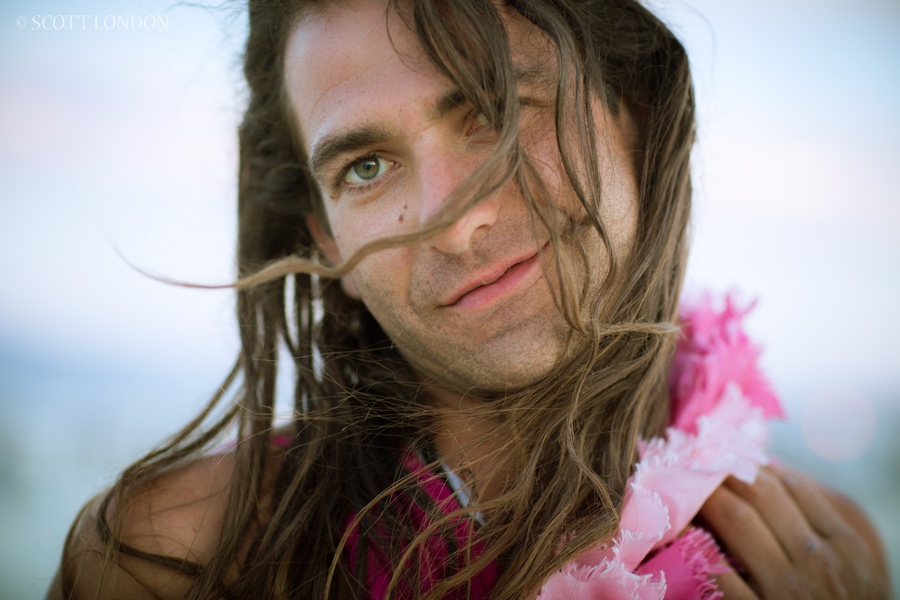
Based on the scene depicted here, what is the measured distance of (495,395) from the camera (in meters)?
1.26

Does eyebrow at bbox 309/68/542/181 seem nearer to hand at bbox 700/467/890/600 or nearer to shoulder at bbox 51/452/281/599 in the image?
shoulder at bbox 51/452/281/599

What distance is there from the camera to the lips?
43.6 inches

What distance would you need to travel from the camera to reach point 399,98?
43.0 inches

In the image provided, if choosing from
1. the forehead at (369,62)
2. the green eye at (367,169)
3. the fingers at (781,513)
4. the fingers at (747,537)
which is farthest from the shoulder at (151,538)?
the fingers at (781,513)

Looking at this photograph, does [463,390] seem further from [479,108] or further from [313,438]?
[479,108]

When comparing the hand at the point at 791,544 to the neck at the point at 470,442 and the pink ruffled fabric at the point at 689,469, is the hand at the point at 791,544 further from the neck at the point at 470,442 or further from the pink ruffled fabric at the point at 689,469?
the neck at the point at 470,442

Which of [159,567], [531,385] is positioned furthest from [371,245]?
[159,567]

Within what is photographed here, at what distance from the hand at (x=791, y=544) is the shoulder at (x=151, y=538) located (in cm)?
117

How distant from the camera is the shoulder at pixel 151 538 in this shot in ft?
4.06

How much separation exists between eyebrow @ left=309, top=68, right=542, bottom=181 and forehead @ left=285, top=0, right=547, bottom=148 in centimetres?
2

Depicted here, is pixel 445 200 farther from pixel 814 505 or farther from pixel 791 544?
pixel 814 505

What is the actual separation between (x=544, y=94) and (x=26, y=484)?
3552mm

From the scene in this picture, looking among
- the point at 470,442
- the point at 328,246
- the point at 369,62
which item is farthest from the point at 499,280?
the point at 328,246

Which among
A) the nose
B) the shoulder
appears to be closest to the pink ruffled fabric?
the nose
